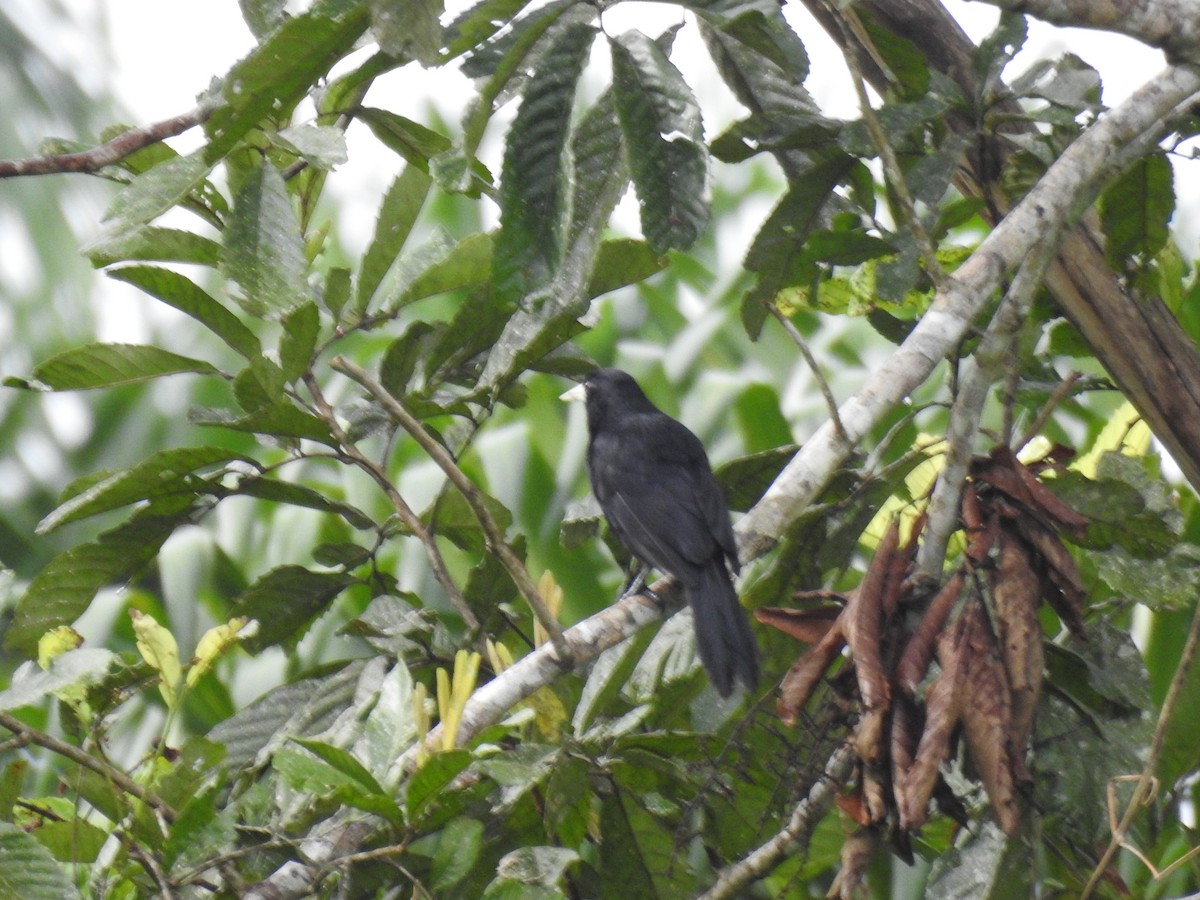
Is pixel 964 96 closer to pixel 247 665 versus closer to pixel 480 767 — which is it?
pixel 480 767

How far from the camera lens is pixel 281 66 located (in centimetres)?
176

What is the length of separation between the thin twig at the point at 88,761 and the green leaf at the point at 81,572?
1.62ft

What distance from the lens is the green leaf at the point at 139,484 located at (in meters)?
2.24

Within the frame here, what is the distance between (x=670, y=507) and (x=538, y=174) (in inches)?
67.1

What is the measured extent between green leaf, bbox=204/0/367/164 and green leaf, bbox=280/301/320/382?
31 cm

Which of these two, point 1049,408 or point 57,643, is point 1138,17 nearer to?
point 1049,408

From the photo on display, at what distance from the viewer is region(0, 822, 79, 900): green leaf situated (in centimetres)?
169

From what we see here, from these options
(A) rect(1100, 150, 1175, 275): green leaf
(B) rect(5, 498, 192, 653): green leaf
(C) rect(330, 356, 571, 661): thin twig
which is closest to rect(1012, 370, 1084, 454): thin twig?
(A) rect(1100, 150, 1175, 275): green leaf

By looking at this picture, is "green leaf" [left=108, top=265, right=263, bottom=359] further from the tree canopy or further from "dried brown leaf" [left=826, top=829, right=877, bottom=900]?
"dried brown leaf" [left=826, top=829, right=877, bottom=900]

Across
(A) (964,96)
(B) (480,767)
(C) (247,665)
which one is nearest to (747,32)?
(A) (964,96)

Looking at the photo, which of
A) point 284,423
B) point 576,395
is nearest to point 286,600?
point 284,423

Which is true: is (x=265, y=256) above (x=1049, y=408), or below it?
above

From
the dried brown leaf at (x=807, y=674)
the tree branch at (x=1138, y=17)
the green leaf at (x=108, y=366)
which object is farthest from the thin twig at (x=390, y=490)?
the tree branch at (x=1138, y=17)

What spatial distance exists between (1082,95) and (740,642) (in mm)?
1205
